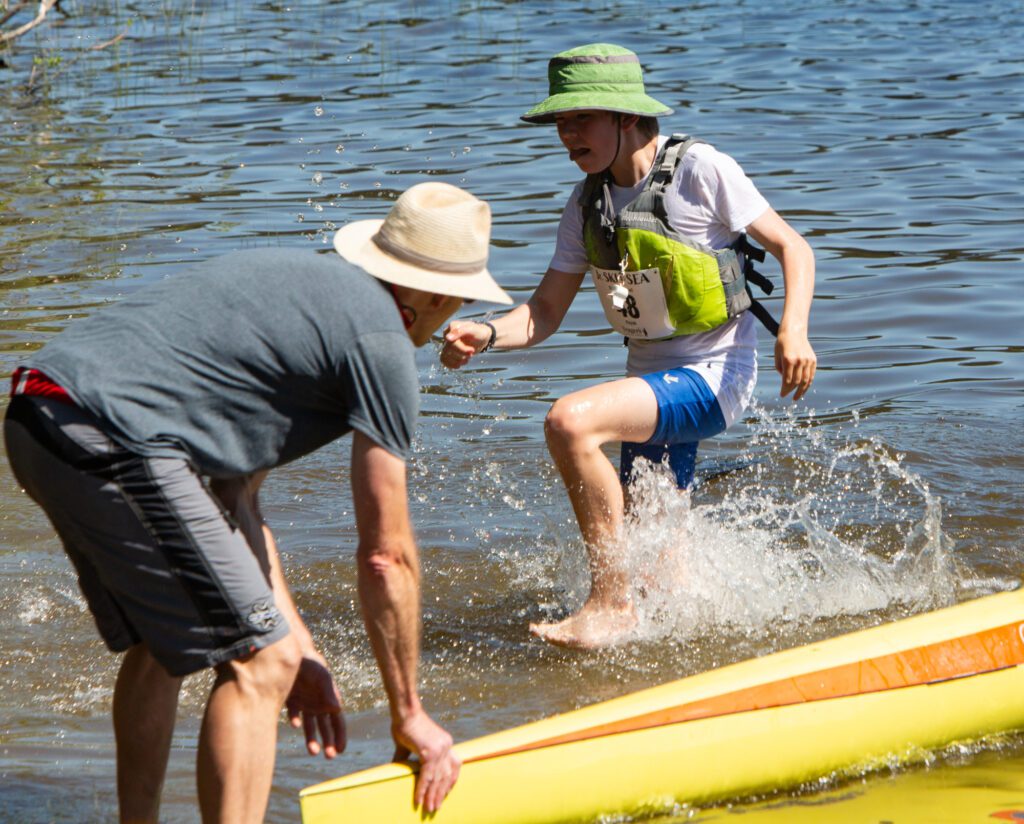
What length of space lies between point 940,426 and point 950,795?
3.51 m

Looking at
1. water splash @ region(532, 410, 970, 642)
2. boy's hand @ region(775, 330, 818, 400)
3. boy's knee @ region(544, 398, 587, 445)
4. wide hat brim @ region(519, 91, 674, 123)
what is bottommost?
water splash @ region(532, 410, 970, 642)

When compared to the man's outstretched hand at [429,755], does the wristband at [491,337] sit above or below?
above

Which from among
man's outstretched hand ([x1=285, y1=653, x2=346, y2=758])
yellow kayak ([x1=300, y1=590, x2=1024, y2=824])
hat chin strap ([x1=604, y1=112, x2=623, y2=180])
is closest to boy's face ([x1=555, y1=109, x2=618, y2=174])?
hat chin strap ([x1=604, y1=112, x2=623, y2=180])

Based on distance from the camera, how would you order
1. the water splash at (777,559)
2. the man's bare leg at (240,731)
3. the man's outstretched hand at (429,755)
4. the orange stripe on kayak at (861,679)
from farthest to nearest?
the water splash at (777,559), the orange stripe on kayak at (861,679), the man's outstretched hand at (429,755), the man's bare leg at (240,731)

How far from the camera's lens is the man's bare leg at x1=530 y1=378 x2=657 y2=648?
4.79 meters

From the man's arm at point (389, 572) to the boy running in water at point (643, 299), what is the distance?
156 cm

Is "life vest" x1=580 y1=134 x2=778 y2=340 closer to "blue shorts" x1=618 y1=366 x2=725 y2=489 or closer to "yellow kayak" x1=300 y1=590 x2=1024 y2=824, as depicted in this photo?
"blue shorts" x1=618 y1=366 x2=725 y2=489

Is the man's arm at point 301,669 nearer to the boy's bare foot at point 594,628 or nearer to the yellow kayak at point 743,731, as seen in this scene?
the yellow kayak at point 743,731

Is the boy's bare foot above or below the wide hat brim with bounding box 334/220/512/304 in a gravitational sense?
below

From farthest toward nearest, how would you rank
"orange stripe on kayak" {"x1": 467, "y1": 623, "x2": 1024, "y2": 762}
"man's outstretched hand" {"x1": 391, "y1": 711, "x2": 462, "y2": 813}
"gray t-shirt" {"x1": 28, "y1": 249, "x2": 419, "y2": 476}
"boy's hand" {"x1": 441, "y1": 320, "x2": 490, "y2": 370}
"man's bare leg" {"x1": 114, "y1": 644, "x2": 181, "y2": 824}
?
"boy's hand" {"x1": 441, "y1": 320, "x2": 490, "y2": 370}, "orange stripe on kayak" {"x1": 467, "y1": 623, "x2": 1024, "y2": 762}, "man's bare leg" {"x1": 114, "y1": 644, "x2": 181, "y2": 824}, "man's outstretched hand" {"x1": 391, "y1": 711, "x2": 462, "y2": 813}, "gray t-shirt" {"x1": 28, "y1": 249, "x2": 419, "y2": 476}

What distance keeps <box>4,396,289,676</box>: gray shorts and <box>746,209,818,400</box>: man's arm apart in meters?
2.09

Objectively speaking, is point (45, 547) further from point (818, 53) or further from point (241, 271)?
point (818, 53)

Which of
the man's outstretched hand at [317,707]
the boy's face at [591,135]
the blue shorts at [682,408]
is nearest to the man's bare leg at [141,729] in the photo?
the man's outstretched hand at [317,707]

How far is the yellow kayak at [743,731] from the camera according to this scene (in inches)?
143
